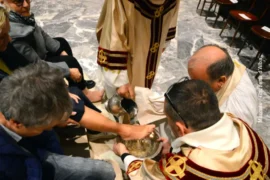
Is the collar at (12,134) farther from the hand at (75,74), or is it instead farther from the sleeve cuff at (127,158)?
the hand at (75,74)

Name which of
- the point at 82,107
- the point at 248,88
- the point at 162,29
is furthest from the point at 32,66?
the point at 248,88

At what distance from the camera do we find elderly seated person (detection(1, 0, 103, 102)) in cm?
186

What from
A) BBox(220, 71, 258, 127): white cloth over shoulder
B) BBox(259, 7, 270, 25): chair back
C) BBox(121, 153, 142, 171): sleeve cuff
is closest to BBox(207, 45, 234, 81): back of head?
BBox(220, 71, 258, 127): white cloth over shoulder

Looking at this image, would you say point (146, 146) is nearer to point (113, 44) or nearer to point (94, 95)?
point (113, 44)

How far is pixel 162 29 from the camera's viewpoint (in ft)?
5.72

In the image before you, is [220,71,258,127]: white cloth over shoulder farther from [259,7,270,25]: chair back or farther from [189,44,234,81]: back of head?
[259,7,270,25]: chair back

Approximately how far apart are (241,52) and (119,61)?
2652 millimetres

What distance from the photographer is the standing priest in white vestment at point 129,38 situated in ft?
5.07

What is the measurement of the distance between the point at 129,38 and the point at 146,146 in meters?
0.64

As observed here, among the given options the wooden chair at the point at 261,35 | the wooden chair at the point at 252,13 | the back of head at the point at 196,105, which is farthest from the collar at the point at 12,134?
the wooden chair at the point at 252,13

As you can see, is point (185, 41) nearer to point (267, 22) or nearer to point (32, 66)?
point (267, 22)

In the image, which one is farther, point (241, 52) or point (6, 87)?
point (241, 52)

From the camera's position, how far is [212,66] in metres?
1.43

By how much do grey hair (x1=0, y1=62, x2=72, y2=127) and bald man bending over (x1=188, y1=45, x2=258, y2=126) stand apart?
2.40 ft
